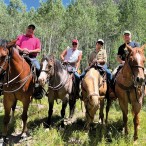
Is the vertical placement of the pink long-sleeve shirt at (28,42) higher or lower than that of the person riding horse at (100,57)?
higher

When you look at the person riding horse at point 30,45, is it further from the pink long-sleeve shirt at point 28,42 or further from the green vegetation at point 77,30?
the green vegetation at point 77,30

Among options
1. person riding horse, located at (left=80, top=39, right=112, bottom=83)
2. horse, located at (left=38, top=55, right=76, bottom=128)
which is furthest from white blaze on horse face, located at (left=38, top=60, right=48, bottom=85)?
person riding horse, located at (left=80, top=39, right=112, bottom=83)

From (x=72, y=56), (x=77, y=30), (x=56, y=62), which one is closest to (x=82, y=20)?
(x=77, y=30)

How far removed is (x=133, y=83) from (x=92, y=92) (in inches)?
44.7

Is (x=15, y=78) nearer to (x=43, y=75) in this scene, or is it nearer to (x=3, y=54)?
(x=43, y=75)

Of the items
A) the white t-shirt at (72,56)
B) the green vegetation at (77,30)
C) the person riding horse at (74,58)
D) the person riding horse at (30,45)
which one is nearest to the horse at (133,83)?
the green vegetation at (77,30)

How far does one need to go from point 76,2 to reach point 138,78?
45.8m

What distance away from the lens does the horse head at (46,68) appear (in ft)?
22.2

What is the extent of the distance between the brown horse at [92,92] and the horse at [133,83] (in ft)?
2.05

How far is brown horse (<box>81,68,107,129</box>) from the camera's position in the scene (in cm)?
599

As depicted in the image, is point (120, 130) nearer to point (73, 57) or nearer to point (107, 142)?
point (107, 142)

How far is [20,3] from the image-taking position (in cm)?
5172

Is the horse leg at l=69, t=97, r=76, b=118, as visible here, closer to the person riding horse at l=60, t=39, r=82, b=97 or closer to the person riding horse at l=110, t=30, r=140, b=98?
the person riding horse at l=60, t=39, r=82, b=97

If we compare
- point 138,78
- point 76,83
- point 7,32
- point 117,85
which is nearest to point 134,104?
point 117,85
